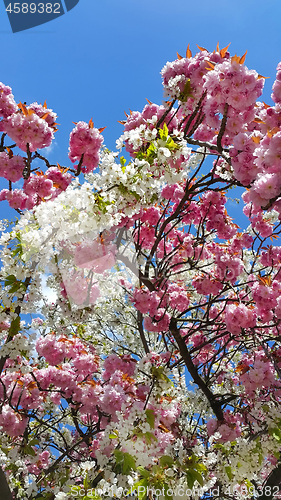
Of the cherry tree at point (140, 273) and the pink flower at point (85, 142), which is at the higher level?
the pink flower at point (85, 142)

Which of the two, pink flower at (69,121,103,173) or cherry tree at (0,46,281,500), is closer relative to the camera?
cherry tree at (0,46,281,500)

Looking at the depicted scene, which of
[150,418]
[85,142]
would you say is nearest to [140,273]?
[85,142]

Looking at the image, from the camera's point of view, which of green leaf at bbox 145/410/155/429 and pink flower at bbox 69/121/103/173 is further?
pink flower at bbox 69/121/103/173

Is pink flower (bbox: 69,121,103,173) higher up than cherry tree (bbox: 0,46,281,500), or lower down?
higher up

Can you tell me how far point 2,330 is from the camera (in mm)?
3391

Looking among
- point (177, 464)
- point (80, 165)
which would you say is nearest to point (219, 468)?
point (177, 464)

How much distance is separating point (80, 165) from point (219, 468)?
3481 millimetres

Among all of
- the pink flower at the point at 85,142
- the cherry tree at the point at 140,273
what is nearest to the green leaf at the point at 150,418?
the cherry tree at the point at 140,273

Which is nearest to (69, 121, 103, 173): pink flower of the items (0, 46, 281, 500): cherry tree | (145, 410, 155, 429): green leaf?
(0, 46, 281, 500): cherry tree

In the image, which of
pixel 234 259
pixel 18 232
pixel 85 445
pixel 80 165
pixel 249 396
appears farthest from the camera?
pixel 85 445

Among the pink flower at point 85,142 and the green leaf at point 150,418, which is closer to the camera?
the green leaf at point 150,418

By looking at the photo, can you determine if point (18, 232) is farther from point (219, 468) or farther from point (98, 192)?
point (219, 468)

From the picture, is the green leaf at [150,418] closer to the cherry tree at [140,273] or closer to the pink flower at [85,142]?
the cherry tree at [140,273]

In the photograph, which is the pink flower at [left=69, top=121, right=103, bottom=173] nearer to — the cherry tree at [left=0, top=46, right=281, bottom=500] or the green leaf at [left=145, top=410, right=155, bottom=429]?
the cherry tree at [left=0, top=46, right=281, bottom=500]
